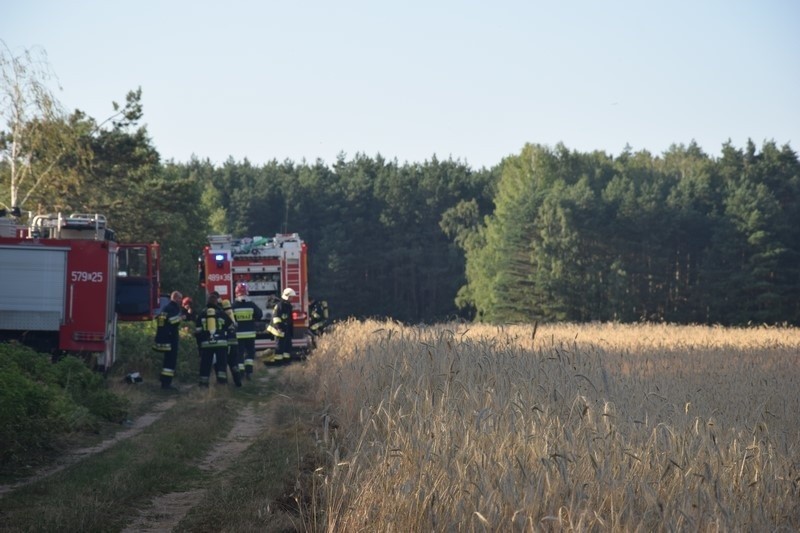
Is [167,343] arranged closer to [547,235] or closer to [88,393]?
[88,393]

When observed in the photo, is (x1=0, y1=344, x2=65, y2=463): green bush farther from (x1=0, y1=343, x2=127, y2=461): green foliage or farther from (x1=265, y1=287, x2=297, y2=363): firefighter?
(x1=265, y1=287, x2=297, y2=363): firefighter

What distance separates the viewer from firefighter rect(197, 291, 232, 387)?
18719 millimetres

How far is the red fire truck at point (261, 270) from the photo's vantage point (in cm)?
2625

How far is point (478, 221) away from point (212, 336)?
70.5 metres

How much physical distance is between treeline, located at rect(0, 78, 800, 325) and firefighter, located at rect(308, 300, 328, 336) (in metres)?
11.1

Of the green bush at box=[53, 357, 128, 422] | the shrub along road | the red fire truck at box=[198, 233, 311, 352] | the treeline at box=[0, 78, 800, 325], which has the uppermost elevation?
the treeline at box=[0, 78, 800, 325]

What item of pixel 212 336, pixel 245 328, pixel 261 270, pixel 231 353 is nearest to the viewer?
pixel 212 336

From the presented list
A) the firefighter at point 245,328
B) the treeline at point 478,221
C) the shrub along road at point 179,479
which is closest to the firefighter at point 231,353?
the firefighter at point 245,328

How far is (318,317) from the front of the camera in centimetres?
2669

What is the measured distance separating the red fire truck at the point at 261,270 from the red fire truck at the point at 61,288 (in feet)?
25.7

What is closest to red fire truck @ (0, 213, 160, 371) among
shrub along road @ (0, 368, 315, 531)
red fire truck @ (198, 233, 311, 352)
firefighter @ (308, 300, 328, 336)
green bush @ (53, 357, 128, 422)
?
green bush @ (53, 357, 128, 422)

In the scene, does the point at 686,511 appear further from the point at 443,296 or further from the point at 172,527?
the point at 443,296

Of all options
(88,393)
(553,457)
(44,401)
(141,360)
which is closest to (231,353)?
(141,360)

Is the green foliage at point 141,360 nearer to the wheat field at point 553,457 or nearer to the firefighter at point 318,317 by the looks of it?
the firefighter at point 318,317
